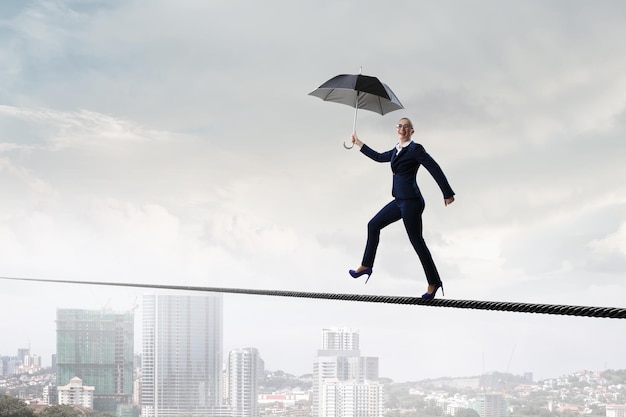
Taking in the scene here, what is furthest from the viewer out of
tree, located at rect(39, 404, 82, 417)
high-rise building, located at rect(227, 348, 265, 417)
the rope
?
high-rise building, located at rect(227, 348, 265, 417)

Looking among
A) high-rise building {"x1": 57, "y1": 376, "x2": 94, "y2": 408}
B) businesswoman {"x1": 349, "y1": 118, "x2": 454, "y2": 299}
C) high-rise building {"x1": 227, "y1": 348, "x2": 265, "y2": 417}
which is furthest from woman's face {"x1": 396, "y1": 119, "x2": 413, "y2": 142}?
high-rise building {"x1": 57, "y1": 376, "x2": 94, "y2": 408}

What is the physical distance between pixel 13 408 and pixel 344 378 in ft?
54.0

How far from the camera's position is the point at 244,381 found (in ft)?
169

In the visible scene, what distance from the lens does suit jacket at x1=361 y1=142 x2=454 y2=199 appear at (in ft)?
11.3

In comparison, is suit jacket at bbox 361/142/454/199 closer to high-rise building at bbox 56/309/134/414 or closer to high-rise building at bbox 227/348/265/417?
high-rise building at bbox 227/348/265/417

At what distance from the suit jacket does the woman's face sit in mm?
42

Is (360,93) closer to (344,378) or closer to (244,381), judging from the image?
(344,378)

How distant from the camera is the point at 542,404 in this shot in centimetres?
3566

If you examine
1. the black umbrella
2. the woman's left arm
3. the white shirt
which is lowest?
the woman's left arm

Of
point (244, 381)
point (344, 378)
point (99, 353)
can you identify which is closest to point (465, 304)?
point (344, 378)

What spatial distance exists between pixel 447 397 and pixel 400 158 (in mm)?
38003

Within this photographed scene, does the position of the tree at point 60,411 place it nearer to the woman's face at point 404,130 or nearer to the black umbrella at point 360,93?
the black umbrella at point 360,93

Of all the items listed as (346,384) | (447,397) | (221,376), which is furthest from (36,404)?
(447,397)

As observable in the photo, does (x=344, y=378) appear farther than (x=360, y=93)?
Yes
